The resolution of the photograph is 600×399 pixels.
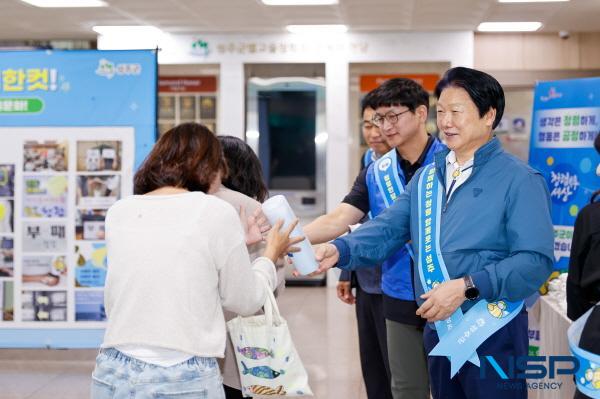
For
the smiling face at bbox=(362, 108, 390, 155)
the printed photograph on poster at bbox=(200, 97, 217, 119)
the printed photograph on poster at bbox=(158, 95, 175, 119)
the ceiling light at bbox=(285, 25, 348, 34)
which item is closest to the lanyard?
the smiling face at bbox=(362, 108, 390, 155)

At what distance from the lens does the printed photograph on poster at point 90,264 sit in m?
5.17

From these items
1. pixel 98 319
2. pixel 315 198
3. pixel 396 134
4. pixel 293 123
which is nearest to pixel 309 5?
pixel 293 123

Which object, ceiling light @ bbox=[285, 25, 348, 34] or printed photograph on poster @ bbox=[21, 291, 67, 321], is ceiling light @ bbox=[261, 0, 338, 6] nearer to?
ceiling light @ bbox=[285, 25, 348, 34]

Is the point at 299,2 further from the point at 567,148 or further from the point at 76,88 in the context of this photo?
the point at 567,148

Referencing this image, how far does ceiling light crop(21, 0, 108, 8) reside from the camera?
29.1ft

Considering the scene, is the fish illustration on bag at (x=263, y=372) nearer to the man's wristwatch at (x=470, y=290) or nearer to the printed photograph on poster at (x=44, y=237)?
the man's wristwatch at (x=470, y=290)

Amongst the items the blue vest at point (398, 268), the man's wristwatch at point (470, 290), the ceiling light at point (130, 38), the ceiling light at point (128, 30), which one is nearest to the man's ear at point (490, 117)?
the man's wristwatch at point (470, 290)

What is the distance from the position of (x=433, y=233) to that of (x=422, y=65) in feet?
31.7

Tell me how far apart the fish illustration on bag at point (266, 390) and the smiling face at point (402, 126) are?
4.52 ft

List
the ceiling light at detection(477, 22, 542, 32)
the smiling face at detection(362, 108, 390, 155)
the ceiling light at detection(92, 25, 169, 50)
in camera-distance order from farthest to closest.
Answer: the ceiling light at detection(92, 25, 169, 50), the ceiling light at detection(477, 22, 542, 32), the smiling face at detection(362, 108, 390, 155)

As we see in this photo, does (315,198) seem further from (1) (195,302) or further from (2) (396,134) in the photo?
(1) (195,302)

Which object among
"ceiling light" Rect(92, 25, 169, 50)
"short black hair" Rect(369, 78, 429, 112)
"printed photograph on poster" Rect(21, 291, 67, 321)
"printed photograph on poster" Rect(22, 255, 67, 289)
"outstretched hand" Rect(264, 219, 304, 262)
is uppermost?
"ceiling light" Rect(92, 25, 169, 50)

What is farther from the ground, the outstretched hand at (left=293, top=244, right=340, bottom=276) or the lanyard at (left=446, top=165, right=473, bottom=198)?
the lanyard at (left=446, top=165, right=473, bottom=198)

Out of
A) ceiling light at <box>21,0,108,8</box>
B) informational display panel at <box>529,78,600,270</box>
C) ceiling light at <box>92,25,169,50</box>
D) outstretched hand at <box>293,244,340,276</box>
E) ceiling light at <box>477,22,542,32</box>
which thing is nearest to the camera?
outstretched hand at <box>293,244,340,276</box>
